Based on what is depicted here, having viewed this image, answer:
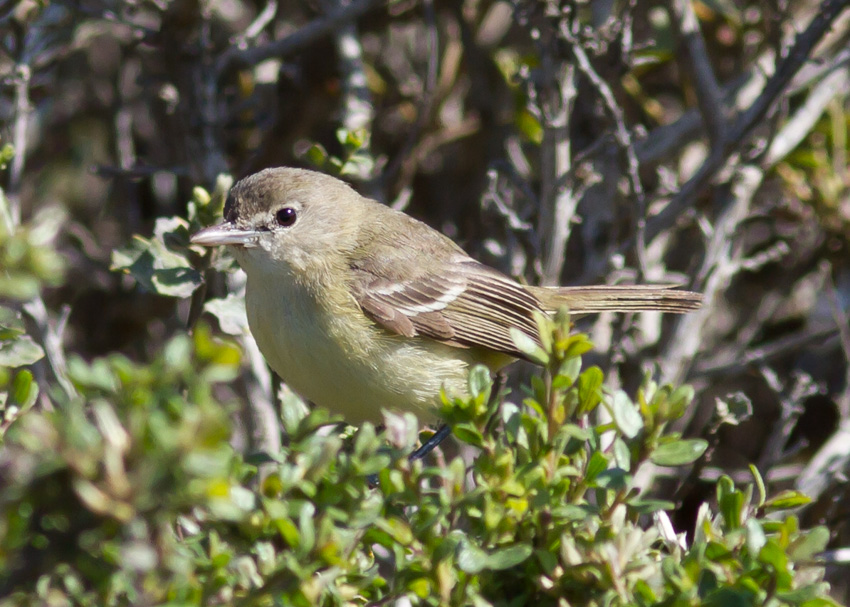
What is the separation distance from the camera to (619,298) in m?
4.02

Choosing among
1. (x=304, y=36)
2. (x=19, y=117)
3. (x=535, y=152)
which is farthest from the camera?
(x=535, y=152)

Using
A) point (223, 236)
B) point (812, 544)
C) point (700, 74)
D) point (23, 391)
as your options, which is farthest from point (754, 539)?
point (700, 74)

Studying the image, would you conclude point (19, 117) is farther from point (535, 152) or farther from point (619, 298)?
point (619, 298)

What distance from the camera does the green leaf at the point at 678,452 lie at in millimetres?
1896

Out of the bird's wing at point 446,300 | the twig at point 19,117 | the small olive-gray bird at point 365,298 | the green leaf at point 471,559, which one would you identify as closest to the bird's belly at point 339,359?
the small olive-gray bird at point 365,298

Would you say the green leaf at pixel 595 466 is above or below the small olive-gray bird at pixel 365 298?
above

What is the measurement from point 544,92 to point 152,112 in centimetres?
228

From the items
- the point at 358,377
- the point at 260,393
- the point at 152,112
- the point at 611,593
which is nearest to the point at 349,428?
the point at 358,377

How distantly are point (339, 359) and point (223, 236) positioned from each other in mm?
587

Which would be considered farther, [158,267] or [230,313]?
[230,313]

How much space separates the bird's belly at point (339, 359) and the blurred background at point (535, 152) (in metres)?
0.22

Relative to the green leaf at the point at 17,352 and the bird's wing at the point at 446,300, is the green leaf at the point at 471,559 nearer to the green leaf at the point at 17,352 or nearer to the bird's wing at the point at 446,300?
the green leaf at the point at 17,352

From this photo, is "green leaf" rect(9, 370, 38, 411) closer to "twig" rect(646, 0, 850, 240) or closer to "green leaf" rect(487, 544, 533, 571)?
"green leaf" rect(487, 544, 533, 571)

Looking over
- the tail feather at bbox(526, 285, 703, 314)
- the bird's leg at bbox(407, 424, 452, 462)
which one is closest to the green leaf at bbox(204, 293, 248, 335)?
the bird's leg at bbox(407, 424, 452, 462)
